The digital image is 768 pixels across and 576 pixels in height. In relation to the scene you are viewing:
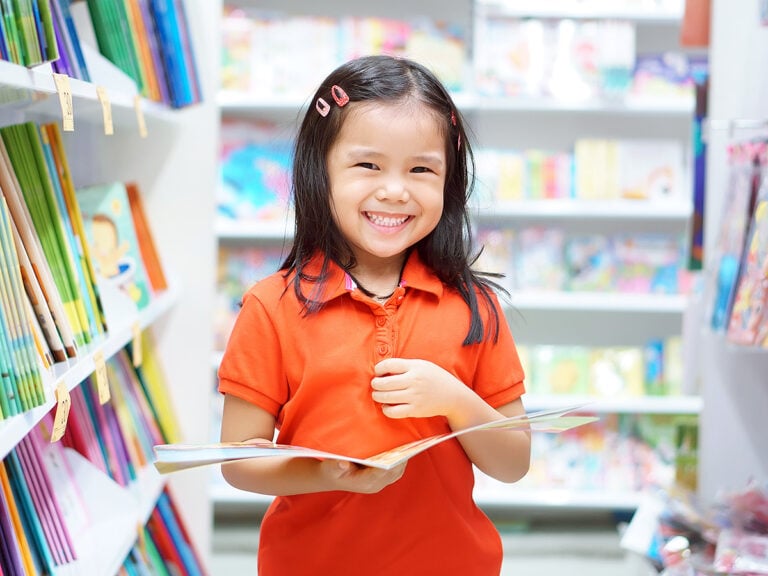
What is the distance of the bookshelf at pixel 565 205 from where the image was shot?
3719 mm

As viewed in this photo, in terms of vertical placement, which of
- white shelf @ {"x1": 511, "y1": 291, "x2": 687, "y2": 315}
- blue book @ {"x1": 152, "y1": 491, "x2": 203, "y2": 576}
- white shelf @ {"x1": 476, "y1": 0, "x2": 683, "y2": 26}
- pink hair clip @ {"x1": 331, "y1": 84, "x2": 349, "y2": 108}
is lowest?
blue book @ {"x1": 152, "y1": 491, "x2": 203, "y2": 576}

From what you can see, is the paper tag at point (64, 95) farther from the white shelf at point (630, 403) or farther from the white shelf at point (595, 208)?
the white shelf at point (630, 403)

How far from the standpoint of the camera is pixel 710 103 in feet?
8.41

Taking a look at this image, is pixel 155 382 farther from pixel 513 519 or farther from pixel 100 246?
pixel 513 519

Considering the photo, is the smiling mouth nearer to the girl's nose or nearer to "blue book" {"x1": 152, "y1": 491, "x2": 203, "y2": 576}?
the girl's nose

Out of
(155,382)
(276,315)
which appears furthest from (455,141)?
(155,382)

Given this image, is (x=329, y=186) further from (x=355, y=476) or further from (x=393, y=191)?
(x=355, y=476)

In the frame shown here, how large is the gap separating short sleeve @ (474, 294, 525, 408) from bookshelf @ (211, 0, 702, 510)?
2111 millimetres

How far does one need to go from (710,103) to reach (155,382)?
1590 mm

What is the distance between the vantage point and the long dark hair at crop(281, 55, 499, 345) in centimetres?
136

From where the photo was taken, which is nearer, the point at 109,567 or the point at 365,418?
the point at 365,418

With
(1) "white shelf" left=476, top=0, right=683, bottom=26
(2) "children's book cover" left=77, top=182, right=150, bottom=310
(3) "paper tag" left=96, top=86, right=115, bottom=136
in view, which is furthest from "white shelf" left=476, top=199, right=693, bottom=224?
(3) "paper tag" left=96, top=86, right=115, bottom=136

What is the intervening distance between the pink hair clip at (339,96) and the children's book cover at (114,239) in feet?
2.76

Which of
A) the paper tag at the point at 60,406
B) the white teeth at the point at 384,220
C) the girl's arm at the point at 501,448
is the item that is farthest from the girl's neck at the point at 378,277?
the paper tag at the point at 60,406
